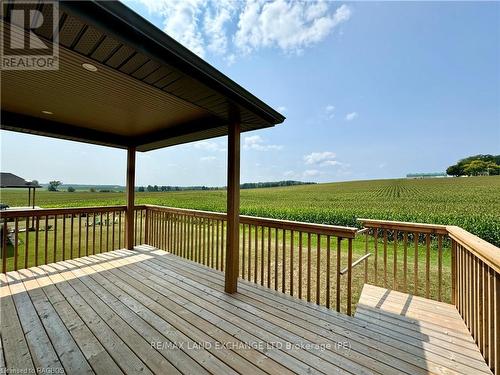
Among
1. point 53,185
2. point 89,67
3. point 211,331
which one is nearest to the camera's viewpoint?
point 89,67

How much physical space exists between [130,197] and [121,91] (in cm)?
297

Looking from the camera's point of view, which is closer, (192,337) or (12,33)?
(12,33)

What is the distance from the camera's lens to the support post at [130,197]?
470cm

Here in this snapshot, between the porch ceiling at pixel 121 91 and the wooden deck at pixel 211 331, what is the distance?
7.65 feet

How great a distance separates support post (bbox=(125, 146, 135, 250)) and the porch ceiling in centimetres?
36

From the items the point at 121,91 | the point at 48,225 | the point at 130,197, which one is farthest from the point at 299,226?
the point at 48,225

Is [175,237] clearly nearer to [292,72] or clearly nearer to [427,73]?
[292,72]

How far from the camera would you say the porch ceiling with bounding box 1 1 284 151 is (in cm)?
131

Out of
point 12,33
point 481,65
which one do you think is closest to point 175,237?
point 12,33

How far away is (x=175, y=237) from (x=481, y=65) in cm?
1416

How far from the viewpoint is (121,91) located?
245cm

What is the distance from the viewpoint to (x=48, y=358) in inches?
64.8

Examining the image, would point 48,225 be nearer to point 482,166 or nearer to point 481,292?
point 481,292

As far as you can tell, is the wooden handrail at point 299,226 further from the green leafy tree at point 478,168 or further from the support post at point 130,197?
the green leafy tree at point 478,168
